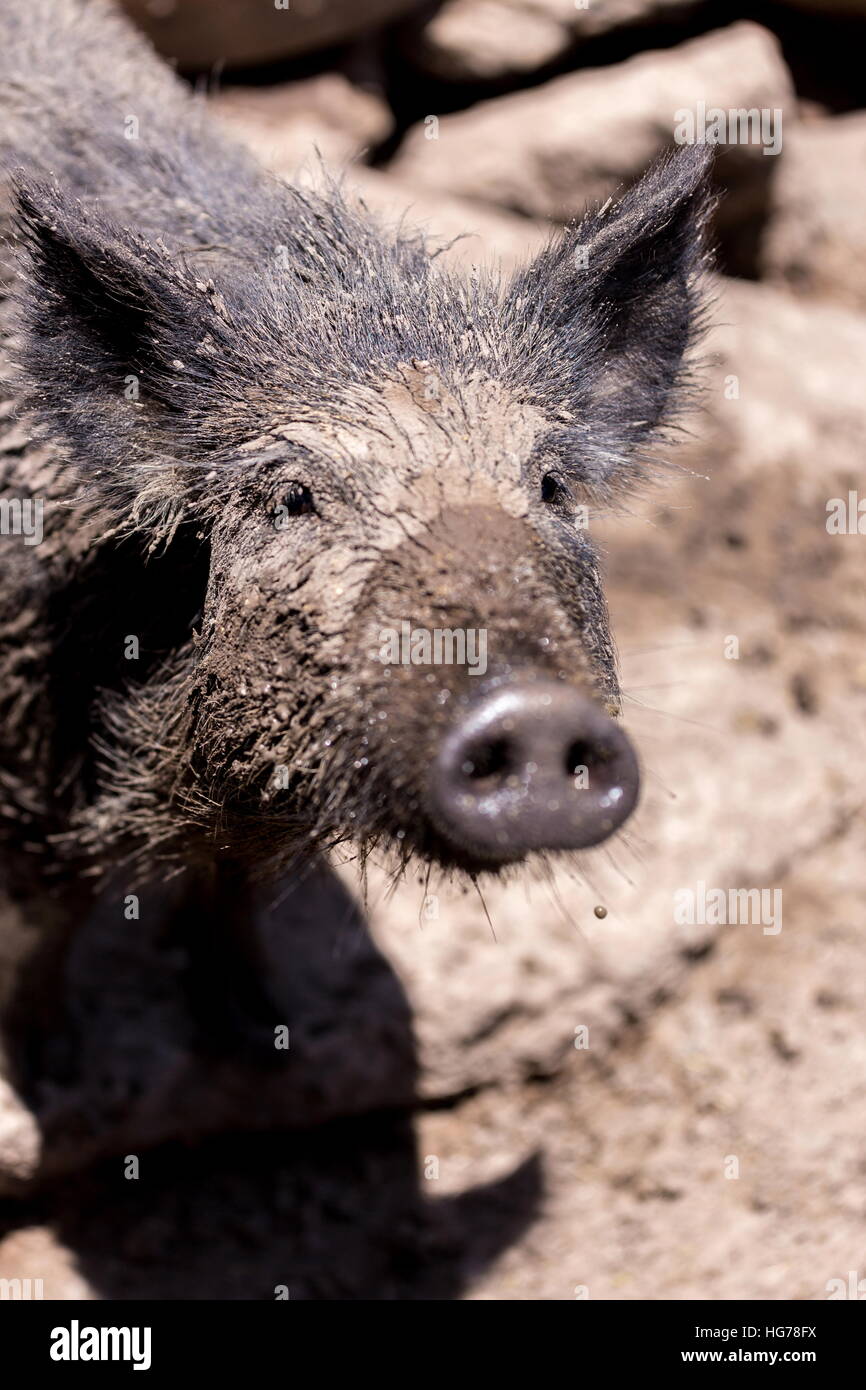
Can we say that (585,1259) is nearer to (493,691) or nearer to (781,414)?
(493,691)

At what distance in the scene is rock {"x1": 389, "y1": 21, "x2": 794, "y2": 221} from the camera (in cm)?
732

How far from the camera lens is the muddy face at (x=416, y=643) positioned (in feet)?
8.66

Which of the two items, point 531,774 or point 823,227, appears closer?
point 531,774

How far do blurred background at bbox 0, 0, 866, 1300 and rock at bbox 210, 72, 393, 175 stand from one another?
2 centimetres

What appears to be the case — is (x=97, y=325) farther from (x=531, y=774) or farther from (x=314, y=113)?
(x=314, y=113)

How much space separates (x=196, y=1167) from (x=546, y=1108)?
1354 millimetres

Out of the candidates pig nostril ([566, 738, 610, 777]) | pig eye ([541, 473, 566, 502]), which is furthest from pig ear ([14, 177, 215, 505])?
pig nostril ([566, 738, 610, 777])

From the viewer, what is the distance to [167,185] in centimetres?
395

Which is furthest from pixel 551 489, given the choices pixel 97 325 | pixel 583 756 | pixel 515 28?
pixel 515 28

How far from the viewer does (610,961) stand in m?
5.38

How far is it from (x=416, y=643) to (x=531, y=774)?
377mm

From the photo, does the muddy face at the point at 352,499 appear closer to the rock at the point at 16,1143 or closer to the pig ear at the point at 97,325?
the pig ear at the point at 97,325

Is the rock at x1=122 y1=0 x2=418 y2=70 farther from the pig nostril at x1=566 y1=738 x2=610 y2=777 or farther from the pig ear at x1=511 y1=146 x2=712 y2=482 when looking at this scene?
the pig nostril at x1=566 y1=738 x2=610 y2=777

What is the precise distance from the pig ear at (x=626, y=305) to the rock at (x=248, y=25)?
13.7 ft
